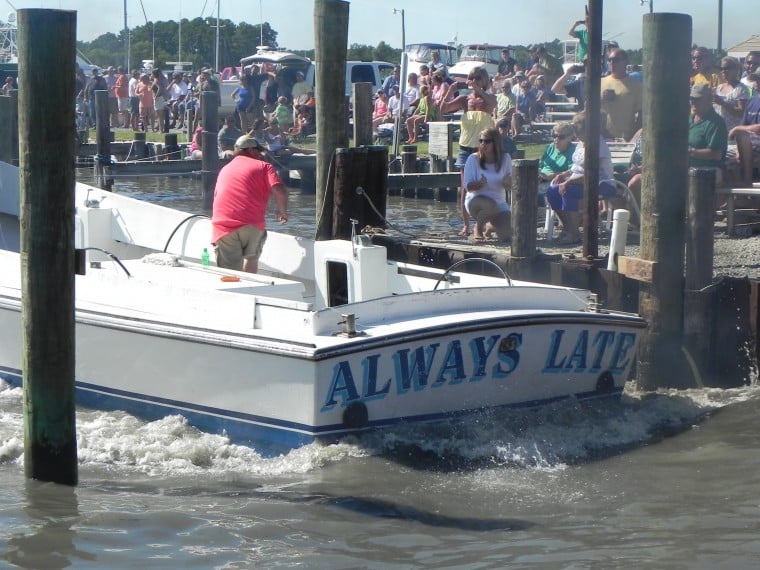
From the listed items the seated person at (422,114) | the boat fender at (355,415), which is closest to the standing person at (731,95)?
the seated person at (422,114)

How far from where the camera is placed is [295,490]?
6848 millimetres

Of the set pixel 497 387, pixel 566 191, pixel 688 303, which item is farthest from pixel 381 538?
pixel 566 191

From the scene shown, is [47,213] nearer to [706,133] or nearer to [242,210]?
[242,210]

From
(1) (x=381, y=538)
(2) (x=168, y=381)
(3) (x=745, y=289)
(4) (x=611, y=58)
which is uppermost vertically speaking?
(4) (x=611, y=58)

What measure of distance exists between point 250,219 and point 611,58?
607 cm

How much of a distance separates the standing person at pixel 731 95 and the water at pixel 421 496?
6.33 metres

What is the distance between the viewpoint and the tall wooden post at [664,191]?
28.3ft

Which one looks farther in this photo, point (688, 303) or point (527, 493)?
point (688, 303)

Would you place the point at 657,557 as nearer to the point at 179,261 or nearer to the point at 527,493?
the point at 527,493

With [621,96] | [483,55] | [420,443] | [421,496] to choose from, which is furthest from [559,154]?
[483,55]

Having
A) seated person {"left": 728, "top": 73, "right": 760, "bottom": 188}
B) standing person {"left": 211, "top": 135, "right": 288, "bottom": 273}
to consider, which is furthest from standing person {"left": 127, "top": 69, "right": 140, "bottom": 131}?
standing person {"left": 211, "top": 135, "right": 288, "bottom": 273}

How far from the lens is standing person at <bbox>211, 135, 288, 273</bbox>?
949cm

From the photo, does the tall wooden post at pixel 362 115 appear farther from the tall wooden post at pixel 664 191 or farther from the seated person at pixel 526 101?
the seated person at pixel 526 101

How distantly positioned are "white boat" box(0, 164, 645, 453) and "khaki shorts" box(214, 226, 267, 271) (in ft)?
2.16
